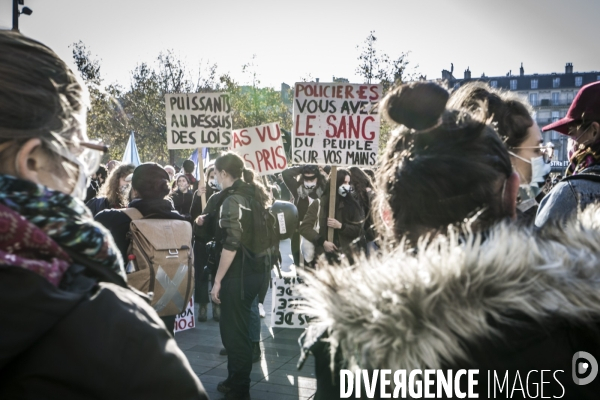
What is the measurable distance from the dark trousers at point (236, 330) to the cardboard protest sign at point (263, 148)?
310cm

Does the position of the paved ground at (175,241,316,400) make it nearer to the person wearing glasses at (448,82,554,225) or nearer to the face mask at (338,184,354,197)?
the face mask at (338,184,354,197)

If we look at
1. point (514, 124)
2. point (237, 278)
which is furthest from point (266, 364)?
point (514, 124)

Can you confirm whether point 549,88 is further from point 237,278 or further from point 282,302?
point 237,278

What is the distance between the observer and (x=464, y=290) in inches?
44.0

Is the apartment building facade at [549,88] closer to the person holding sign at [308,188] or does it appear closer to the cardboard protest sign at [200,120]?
the person holding sign at [308,188]

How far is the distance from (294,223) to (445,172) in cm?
538

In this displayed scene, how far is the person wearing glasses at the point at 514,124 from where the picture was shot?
2.18 m

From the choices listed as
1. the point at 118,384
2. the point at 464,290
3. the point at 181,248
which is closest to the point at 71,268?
the point at 118,384

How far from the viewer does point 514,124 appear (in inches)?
104

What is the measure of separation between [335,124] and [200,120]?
7.05 ft

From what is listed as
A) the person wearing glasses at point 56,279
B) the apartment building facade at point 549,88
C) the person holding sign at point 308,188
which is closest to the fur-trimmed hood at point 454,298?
the person wearing glasses at point 56,279

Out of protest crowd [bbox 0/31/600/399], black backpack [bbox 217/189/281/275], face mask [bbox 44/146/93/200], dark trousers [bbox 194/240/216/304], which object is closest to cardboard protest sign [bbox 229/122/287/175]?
dark trousers [bbox 194/240/216/304]

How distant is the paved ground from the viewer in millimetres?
4961

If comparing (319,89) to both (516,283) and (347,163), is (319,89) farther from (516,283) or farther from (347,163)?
(516,283)
